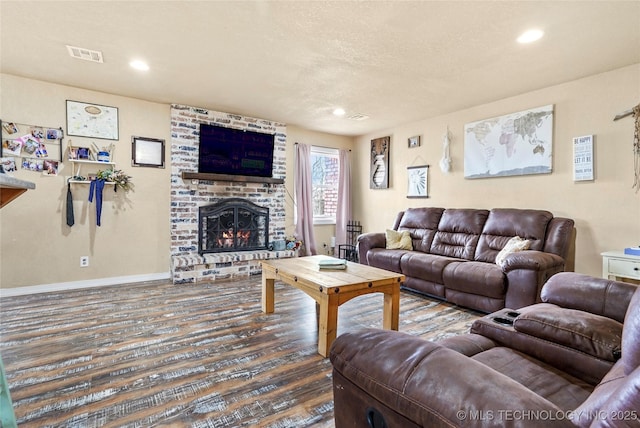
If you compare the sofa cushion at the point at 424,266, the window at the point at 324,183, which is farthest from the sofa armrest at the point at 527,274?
the window at the point at 324,183

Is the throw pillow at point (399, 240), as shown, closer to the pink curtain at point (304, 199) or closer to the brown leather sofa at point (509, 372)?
the pink curtain at point (304, 199)

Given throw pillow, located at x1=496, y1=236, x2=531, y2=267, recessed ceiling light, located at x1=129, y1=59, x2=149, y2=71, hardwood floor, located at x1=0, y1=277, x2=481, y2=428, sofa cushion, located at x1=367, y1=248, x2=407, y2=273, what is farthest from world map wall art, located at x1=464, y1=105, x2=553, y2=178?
recessed ceiling light, located at x1=129, y1=59, x2=149, y2=71

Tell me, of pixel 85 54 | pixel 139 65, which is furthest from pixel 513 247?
pixel 85 54

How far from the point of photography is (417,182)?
5.12 metres

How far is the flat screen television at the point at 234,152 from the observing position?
184 inches

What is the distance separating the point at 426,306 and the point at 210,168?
3.52 metres

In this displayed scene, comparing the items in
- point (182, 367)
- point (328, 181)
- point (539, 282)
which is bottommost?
point (182, 367)

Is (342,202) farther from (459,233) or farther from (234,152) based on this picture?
(459,233)

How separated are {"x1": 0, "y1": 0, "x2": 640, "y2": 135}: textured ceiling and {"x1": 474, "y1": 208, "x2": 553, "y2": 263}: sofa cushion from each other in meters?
1.45

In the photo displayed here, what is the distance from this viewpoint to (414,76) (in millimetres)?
3314

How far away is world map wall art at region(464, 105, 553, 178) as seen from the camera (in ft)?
11.9

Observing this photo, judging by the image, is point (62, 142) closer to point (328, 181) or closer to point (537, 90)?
point (328, 181)

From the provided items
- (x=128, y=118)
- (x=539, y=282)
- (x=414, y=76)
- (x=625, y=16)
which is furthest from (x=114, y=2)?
(x=539, y=282)

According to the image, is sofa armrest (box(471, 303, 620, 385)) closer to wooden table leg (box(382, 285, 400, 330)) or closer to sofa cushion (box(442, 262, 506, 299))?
wooden table leg (box(382, 285, 400, 330))
